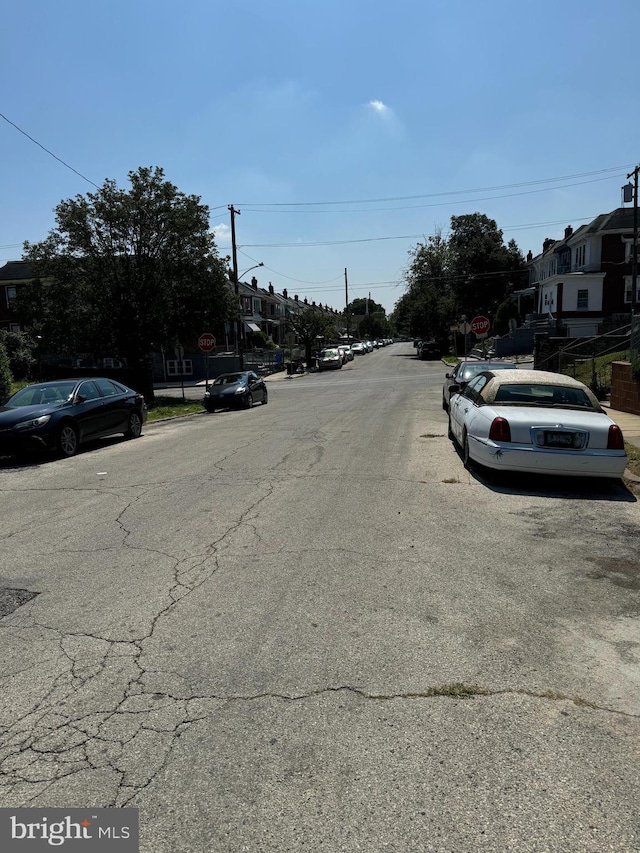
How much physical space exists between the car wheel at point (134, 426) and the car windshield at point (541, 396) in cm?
909

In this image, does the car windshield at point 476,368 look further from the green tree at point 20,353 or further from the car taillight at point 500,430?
the green tree at point 20,353

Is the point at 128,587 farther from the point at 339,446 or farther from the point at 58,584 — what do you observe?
the point at 339,446

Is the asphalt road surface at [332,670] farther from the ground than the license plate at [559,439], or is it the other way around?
the license plate at [559,439]

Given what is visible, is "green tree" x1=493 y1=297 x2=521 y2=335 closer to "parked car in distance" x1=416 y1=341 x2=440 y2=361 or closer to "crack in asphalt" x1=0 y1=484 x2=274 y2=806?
"parked car in distance" x1=416 y1=341 x2=440 y2=361

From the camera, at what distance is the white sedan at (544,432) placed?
7.45m

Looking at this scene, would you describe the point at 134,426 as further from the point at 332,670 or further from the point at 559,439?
the point at 332,670

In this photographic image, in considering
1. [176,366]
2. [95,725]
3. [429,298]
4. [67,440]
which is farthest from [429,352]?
[95,725]

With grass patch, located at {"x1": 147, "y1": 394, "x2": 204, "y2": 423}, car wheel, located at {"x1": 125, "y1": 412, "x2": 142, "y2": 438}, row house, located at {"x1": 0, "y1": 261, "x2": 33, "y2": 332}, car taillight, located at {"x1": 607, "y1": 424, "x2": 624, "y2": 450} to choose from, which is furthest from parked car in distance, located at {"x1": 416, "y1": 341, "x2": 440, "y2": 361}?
car taillight, located at {"x1": 607, "y1": 424, "x2": 624, "y2": 450}

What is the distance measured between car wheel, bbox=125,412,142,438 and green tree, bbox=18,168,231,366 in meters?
13.3

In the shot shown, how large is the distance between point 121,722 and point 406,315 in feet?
229

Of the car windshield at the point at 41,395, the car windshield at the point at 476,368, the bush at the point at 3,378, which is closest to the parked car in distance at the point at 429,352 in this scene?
the car windshield at the point at 476,368

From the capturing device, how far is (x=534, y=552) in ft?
18.1

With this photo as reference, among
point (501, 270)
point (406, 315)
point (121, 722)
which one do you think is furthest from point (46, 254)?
point (501, 270)

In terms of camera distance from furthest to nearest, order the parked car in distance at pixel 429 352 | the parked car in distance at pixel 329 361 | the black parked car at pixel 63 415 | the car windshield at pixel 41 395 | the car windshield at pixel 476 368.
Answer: the parked car in distance at pixel 429 352, the parked car in distance at pixel 329 361, the car windshield at pixel 476 368, the car windshield at pixel 41 395, the black parked car at pixel 63 415
